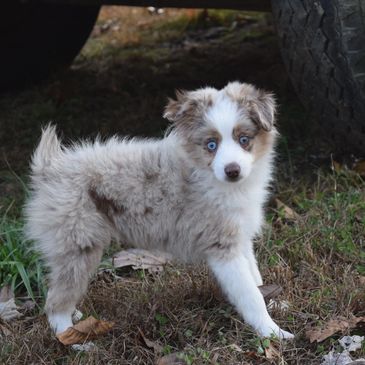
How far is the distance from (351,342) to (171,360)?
75 cm

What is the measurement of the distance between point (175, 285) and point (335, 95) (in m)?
1.44

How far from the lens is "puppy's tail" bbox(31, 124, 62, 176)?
3.83 m

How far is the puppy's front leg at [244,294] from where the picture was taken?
3609 mm

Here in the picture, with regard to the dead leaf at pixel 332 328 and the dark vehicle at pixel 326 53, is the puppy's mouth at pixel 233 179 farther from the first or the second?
the dark vehicle at pixel 326 53

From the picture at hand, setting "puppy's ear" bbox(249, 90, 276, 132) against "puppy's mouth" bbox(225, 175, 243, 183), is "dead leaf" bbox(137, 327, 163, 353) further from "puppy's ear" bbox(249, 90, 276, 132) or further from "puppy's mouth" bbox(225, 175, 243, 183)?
"puppy's ear" bbox(249, 90, 276, 132)

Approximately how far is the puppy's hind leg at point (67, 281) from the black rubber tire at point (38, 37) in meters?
3.72

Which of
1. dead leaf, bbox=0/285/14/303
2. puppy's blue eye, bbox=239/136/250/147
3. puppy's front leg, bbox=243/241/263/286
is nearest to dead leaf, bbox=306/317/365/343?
puppy's front leg, bbox=243/241/263/286

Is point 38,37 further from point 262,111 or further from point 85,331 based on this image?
point 85,331

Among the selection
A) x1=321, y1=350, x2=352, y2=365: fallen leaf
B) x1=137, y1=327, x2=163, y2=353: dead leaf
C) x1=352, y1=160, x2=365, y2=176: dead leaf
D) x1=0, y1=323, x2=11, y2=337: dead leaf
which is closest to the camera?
x1=321, y1=350, x2=352, y2=365: fallen leaf

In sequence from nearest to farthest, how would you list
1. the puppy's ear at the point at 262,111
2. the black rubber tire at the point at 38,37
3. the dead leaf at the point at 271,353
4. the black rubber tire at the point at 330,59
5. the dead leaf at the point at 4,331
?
1. the dead leaf at the point at 271,353
2. the puppy's ear at the point at 262,111
3. the dead leaf at the point at 4,331
4. the black rubber tire at the point at 330,59
5. the black rubber tire at the point at 38,37

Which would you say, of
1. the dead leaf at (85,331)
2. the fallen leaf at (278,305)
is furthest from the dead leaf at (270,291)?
the dead leaf at (85,331)

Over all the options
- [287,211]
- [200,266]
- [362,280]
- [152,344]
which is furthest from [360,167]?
[152,344]

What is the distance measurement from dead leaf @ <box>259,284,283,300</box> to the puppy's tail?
1158 millimetres

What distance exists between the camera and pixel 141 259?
4.44 metres
